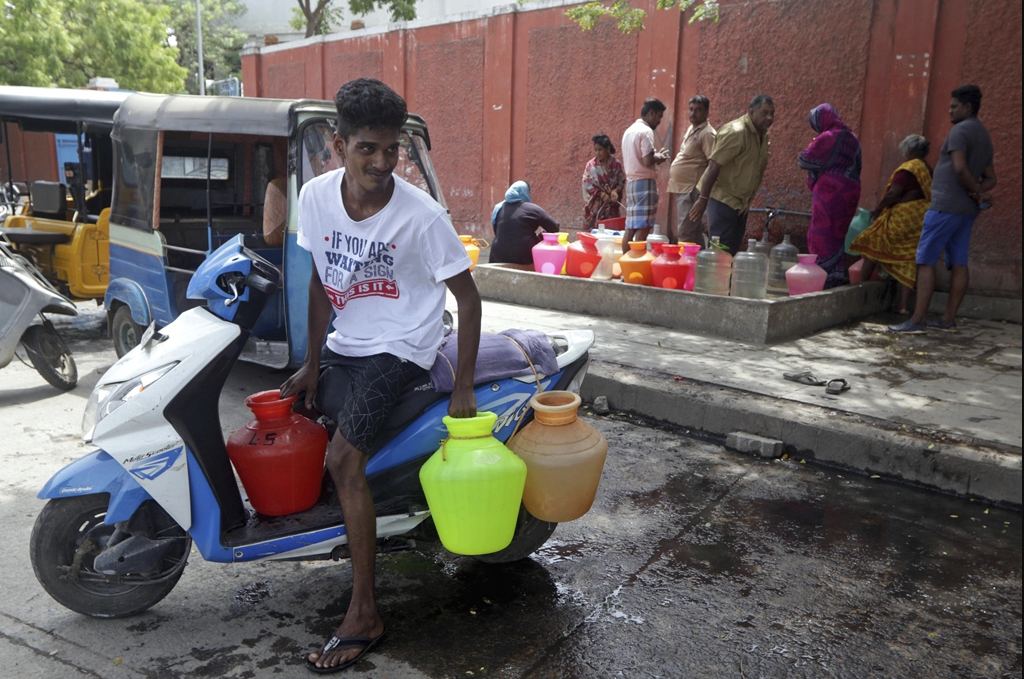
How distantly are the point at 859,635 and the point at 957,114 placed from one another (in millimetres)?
5466

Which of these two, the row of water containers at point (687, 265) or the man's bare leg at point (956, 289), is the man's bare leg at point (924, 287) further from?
the row of water containers at point (687, 265)

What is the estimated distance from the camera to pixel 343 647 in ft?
8.61

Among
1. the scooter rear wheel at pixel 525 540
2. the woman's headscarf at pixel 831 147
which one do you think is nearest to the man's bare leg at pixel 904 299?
the woman's headscarf at pixel 831 147

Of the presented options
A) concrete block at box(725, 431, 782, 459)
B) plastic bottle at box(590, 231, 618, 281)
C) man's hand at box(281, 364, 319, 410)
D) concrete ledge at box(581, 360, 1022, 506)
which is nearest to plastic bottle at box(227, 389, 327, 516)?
man's hand at box(281, 364, 319, 410)

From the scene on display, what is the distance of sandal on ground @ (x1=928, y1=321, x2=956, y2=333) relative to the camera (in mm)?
7394

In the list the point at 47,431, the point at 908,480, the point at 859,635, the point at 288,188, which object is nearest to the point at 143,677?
the point at 859,635

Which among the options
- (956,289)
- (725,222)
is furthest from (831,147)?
(956,289)

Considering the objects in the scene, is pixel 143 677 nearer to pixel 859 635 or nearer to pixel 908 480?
pixel 859 635

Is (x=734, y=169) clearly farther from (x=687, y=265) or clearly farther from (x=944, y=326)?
(x=944, y=326)

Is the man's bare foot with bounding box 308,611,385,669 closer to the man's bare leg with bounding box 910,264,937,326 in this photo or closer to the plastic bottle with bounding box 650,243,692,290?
the plastic bottle with bounding box 650,243,692,290

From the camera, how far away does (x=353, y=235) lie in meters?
2.73

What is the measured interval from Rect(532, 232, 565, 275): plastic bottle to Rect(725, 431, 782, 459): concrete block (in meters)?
3.91

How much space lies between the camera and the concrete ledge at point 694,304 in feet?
22.3

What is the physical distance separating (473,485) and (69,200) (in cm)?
730
